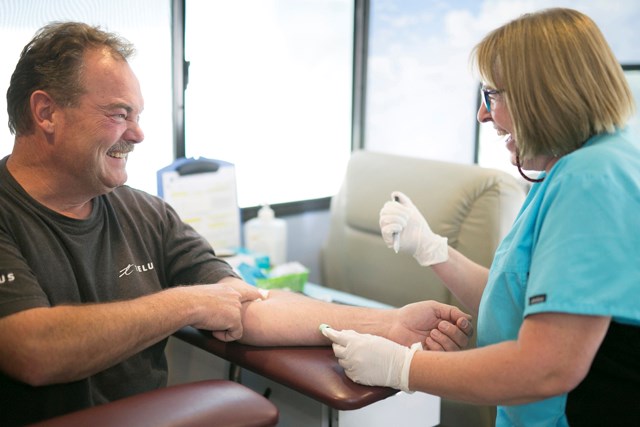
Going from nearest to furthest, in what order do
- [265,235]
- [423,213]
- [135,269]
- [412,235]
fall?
1. [135,269]
2. [412,235]
3. [423,213]
4. [265,235]

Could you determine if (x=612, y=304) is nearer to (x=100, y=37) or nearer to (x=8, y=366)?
(x=8, y=366)

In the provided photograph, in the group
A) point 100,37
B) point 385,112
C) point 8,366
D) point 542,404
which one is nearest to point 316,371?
point 542,404

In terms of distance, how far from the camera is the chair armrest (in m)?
1.30

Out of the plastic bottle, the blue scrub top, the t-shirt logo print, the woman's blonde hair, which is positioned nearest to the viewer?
the blue scrub top

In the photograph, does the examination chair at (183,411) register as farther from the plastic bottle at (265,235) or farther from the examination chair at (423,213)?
the plastic bottle at (265,235)

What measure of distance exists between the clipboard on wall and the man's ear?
0.77 metres

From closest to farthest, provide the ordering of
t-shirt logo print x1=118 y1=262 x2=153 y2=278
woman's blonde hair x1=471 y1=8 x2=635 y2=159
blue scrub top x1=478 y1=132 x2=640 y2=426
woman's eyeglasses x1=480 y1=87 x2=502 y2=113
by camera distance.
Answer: blue scrub top x1=478 y1=132 x2=640 y2=426 < woman's blonde hair x1=471 y1=8 x2=635 y2=159 < woman's eyeglasses x1=480 y1=87 x2=502 y2=113 < t-shirt logo print x1=118 y1=262 x2=153 y2=278

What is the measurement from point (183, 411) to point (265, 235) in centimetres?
149

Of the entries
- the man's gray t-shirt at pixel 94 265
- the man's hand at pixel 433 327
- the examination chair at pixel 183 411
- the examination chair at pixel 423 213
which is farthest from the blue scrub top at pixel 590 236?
the examination chair at pixel 423 213

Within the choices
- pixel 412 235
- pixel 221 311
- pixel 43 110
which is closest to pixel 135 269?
pixel 221 311

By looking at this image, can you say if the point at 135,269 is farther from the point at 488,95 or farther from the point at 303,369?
the point at 488,95

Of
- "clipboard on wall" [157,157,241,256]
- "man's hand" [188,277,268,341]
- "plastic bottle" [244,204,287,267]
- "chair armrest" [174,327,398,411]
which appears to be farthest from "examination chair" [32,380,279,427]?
"plastic bottle" [244,204,287,267]

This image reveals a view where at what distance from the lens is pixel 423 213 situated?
7.85ft

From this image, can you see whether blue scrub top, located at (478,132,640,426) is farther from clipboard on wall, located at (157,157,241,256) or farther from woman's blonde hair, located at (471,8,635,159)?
clipboard on wall, located at (157,157,241,256)
